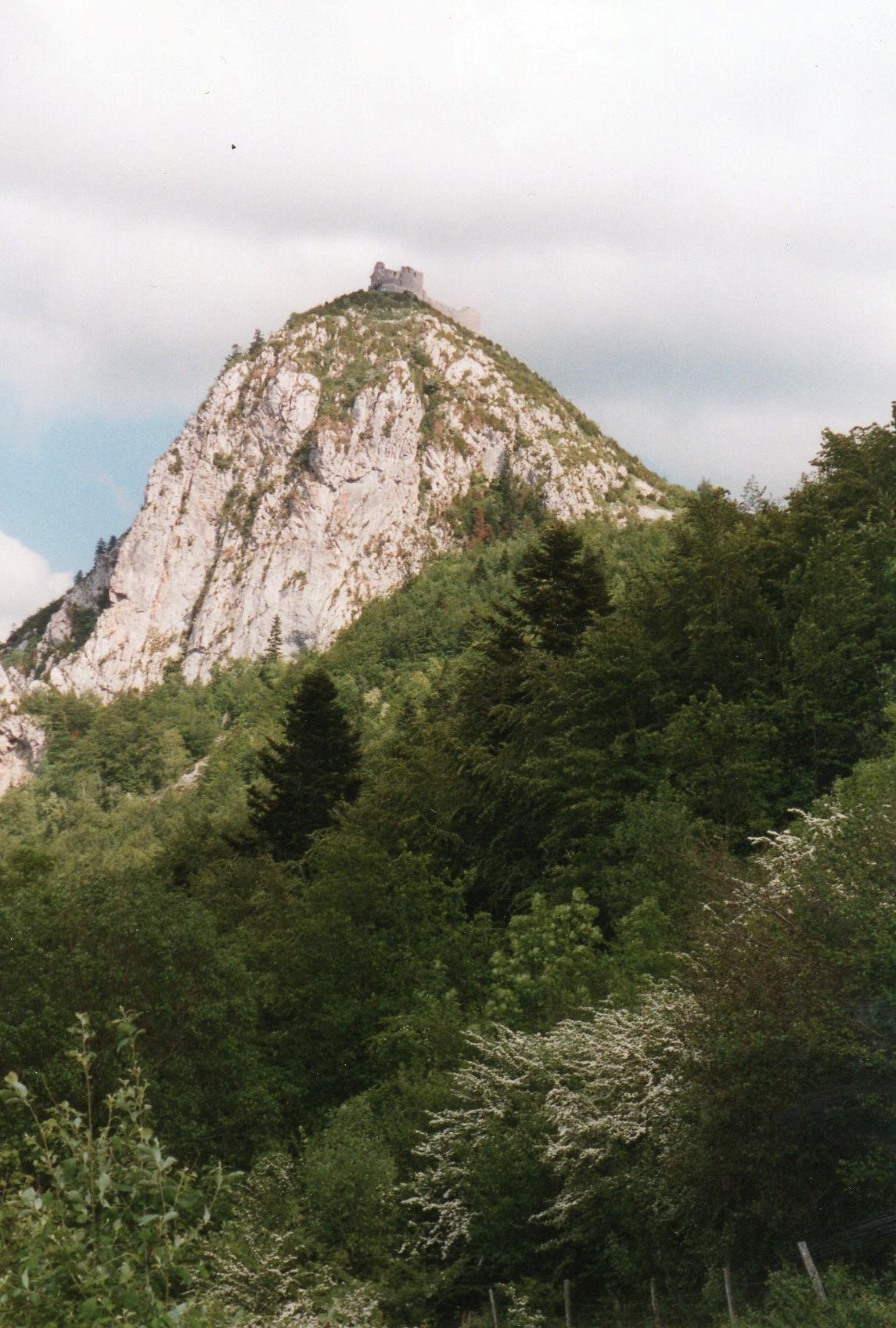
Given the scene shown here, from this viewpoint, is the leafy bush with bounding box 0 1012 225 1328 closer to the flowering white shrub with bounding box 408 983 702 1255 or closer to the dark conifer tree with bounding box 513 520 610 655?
the flowering white shrub with bounding box 408 983 702 1255

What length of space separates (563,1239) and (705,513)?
27.6 metres

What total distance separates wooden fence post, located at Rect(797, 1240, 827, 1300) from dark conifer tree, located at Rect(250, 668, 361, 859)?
39.3 m

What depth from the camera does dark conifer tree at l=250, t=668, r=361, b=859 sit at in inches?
2090

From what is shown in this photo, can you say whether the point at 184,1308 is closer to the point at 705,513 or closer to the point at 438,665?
the point at 705,513

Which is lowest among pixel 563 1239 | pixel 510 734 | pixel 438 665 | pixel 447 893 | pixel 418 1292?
pixel 418 1292

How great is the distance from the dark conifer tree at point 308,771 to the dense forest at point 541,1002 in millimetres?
231

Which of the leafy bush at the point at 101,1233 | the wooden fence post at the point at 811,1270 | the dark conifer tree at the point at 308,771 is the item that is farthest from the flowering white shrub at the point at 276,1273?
the dark conifer tree at the point at 308,771

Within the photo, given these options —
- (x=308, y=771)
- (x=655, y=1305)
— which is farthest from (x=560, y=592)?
(x=655, y=1305)

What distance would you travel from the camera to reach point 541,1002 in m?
24.8

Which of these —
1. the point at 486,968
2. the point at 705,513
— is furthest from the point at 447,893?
the point at 705,513

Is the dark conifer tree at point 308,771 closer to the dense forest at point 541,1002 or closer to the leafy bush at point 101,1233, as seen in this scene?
the dense forest at point 541,1002

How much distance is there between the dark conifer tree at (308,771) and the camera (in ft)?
174

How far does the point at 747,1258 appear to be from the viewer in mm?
15328

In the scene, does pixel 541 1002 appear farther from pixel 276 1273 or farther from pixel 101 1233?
pixel 101 1233
